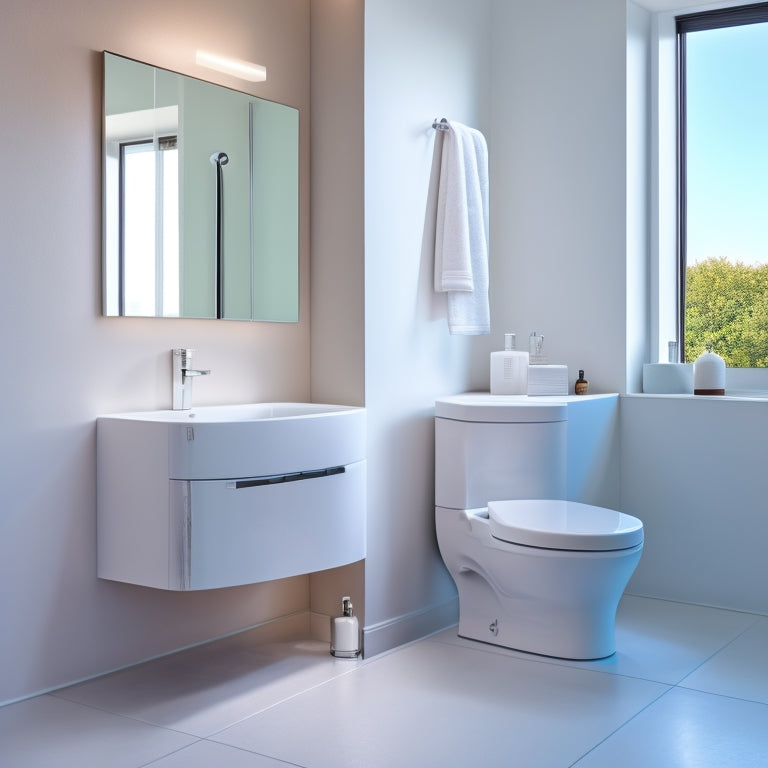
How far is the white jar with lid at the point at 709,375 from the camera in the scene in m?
3.10

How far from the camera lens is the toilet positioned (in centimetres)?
241

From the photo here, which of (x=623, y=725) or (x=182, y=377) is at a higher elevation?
(x=182, y=377)

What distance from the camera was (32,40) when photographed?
211 centimetres

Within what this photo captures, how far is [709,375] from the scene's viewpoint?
122 inches

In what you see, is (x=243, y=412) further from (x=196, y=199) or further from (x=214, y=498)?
(x=196, y=199)

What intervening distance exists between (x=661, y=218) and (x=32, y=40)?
2.19 meters

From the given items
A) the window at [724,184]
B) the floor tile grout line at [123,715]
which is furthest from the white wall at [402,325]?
the window at [724,184]

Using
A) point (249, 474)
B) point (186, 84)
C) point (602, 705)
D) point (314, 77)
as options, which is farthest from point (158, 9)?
point (602, 705)

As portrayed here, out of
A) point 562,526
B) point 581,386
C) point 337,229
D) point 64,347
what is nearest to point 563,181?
point 581,386

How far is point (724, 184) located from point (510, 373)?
42.9 inches

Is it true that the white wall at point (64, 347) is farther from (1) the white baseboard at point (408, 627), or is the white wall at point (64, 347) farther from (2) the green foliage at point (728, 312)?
(2) the green foliage at point (728, 312)

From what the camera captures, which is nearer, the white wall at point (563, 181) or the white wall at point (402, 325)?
the white wall at point (402, 325)

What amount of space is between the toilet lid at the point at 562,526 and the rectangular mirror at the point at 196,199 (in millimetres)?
874

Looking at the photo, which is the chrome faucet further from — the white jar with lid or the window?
the window
